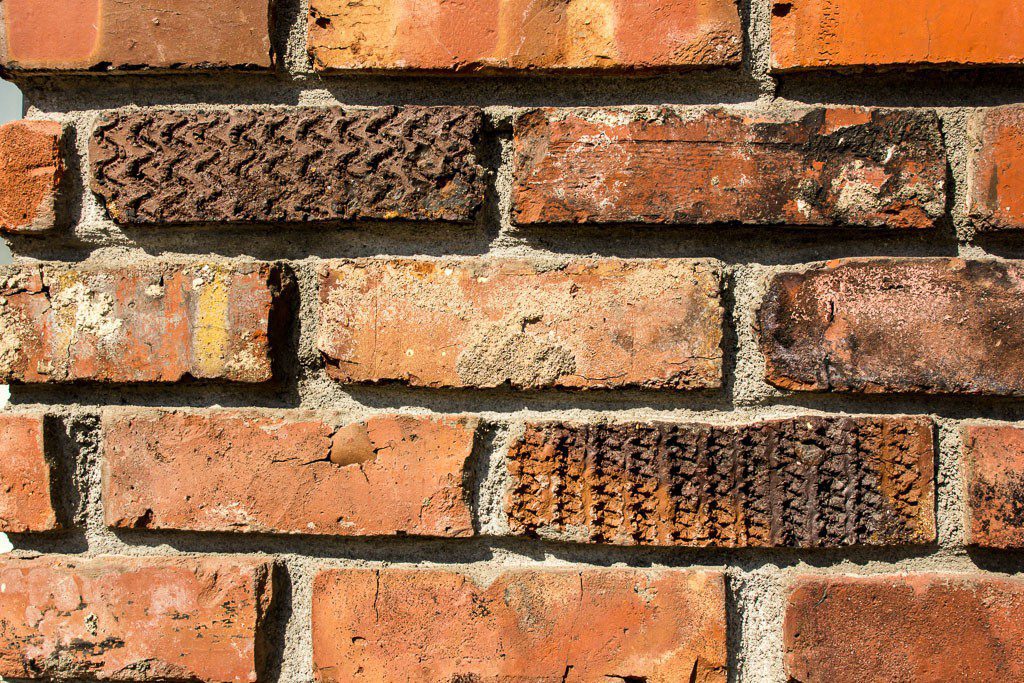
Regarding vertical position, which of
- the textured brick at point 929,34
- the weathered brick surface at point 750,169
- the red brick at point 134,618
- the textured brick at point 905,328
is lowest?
the red brick at point 134,618

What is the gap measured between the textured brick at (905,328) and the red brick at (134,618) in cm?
44

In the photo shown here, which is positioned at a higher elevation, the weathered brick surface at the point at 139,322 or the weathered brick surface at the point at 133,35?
the weathered brick surface at the point at 133,35

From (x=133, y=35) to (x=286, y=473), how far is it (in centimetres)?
35

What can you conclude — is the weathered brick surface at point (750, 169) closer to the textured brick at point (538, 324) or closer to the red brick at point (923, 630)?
the textured brick at point (538, 324)

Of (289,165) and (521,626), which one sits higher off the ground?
(289,165)

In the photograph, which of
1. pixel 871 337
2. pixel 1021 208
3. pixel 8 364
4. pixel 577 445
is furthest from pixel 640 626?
pixel 8 364

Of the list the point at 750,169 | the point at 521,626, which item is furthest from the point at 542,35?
the point at 521,626

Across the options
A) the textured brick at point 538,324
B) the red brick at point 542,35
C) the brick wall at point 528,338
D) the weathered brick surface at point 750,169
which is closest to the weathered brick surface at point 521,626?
the brick wall at point 528,338

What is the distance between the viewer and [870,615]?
0.51 meters

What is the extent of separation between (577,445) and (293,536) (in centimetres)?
23

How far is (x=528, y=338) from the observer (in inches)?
19.9

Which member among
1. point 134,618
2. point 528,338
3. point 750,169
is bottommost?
point 134,618

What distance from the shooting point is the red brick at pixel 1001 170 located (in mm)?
503

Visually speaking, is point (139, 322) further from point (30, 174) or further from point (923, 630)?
point (923, 630)
